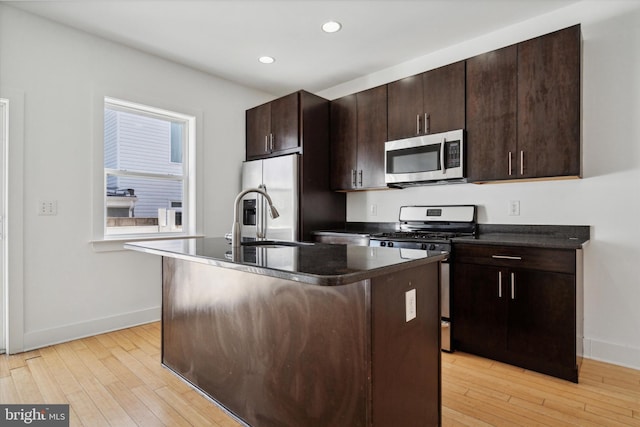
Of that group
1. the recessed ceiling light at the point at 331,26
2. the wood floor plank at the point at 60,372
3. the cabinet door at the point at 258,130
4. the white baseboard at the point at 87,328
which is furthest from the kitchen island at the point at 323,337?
the cabinet door at the point at 258,130

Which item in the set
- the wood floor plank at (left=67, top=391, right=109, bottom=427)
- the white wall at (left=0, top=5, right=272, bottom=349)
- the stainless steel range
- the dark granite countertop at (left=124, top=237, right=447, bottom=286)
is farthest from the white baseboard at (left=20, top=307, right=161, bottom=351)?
the stainless steel range

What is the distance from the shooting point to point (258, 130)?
417 cm

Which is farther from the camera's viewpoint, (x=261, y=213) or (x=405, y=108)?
(x=261, y=213)

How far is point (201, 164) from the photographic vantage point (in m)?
3.89

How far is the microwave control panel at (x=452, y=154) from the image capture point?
2.90m

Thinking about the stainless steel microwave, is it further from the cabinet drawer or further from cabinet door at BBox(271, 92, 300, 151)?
cabinet door at BBox(271, 92, 300, 151)

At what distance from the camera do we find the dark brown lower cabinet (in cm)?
219

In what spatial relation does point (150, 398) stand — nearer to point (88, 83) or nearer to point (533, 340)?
point (533, 340)

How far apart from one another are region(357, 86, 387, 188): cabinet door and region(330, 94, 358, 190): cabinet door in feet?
0.27

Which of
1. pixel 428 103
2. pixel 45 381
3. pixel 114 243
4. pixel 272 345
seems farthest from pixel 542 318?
pixel 114 243

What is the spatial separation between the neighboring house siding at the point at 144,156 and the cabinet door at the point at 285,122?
1147 millimetres

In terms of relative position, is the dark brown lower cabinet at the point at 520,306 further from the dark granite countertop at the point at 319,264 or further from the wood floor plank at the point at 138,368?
the wood floor plank at the point at 138,368

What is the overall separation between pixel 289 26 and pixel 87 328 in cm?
318

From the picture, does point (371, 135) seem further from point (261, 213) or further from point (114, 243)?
point (114, 243)
